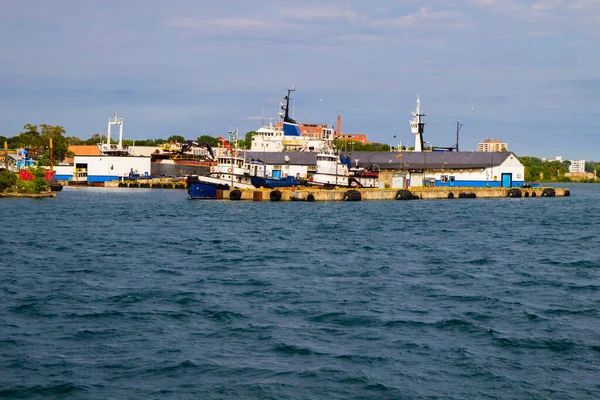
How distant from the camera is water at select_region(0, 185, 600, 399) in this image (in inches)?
583

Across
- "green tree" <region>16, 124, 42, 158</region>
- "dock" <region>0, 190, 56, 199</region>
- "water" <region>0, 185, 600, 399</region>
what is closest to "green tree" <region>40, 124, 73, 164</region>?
"green tree" <region>16, 124, 42, 158</region>

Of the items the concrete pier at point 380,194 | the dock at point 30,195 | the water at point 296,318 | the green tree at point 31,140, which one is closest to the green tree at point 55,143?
the green tree at point 31,140

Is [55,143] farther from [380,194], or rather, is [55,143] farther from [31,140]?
[380,194]

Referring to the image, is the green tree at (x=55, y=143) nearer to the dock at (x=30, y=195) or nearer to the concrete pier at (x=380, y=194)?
the dock at (x=30, y=195)

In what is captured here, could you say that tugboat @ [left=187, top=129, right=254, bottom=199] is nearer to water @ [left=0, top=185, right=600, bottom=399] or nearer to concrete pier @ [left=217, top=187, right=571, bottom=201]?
concrete pier @ [left=217, top=187, right=571, bottom=201]

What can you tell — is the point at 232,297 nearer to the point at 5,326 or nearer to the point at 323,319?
the point at 323,319

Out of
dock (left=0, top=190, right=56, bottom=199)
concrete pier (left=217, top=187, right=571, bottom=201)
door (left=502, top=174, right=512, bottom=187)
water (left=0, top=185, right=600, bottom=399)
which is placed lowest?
water (left=0, top=185, right=600, bottom=399)

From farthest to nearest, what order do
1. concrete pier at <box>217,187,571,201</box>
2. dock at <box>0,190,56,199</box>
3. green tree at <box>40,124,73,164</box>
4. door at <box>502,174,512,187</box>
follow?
1. green tree at <box>40,124,73,164</box>
2. door at <box>502,174,512,187</box>
3. dock at <box>0,190,56,199</box>
4. concrete pier at <box>217,187,571,201</box>

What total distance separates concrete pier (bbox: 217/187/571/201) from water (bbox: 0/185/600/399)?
38.2m

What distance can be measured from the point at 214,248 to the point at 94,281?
37.8 ft

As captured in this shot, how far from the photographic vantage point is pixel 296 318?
785 inches

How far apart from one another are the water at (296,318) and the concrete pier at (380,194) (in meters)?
38.2

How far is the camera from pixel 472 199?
95.9 metres

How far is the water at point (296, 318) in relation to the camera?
14.8 meters
